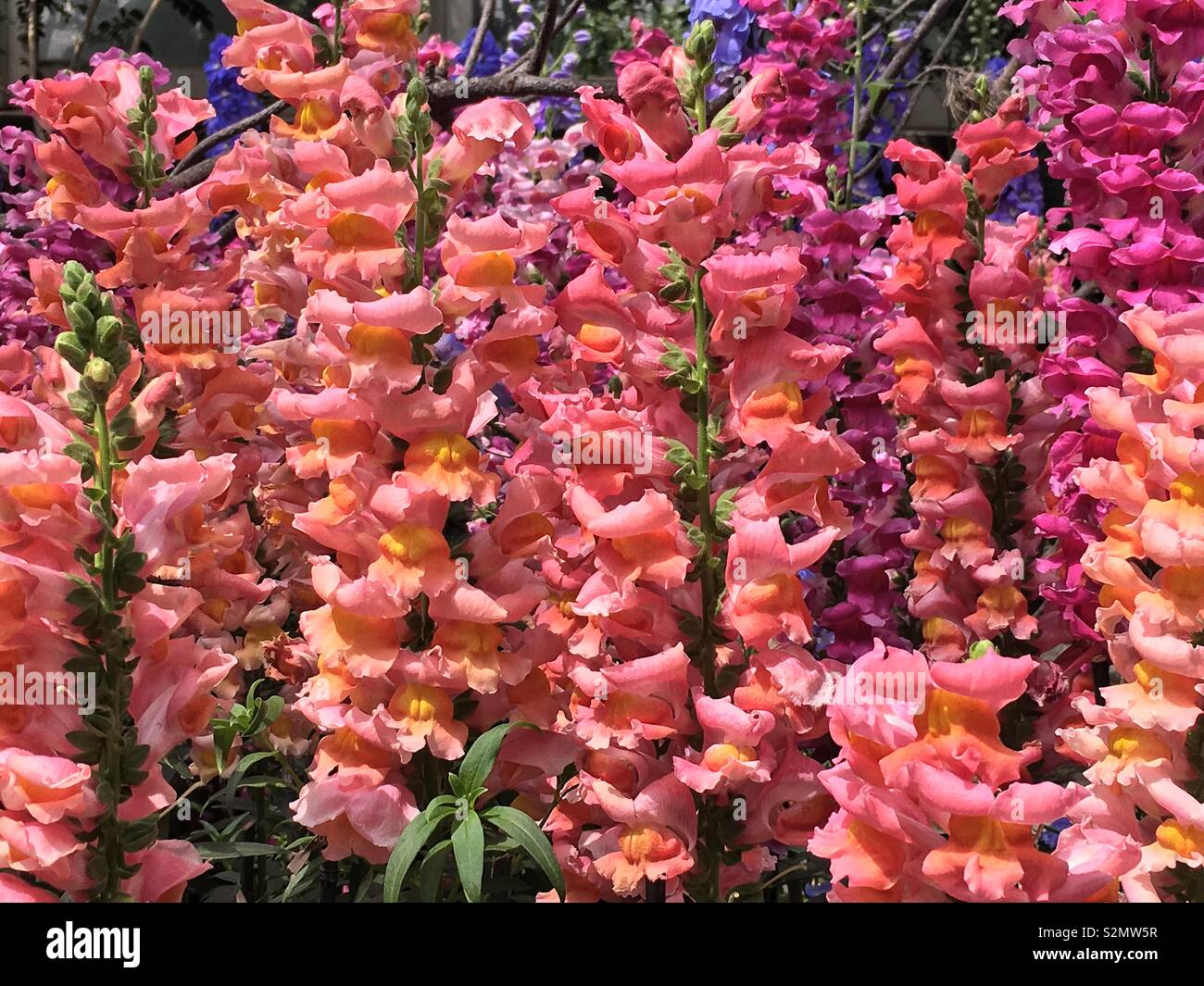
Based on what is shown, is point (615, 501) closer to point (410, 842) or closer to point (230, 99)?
point (410, 842)

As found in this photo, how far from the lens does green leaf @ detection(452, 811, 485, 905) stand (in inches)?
50.2

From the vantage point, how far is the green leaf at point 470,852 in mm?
1274

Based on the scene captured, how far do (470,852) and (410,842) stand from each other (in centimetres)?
6

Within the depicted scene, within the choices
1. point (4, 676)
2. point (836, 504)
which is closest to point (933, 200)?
point (836, 504)

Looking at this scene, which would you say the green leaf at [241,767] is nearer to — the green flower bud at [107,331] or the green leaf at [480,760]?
the green leaf at [480,760]

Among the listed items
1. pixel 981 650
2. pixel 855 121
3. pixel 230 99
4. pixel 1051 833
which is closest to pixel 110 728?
pixel 981 650

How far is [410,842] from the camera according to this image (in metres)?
1.33

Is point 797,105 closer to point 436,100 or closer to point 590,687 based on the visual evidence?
point 436,100

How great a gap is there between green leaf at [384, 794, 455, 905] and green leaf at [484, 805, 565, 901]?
0.04 meters

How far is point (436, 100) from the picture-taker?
2256 mm

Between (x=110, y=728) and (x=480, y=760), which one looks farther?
(x=480, y=760)

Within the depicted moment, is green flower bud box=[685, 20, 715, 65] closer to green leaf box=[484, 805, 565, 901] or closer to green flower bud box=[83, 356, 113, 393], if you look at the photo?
green flower bud box=[83, 356, 113, 393]

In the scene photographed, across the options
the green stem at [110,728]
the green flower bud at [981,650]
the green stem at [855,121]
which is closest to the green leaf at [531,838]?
the green stem at [110,728]

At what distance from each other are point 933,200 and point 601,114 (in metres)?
0.58
